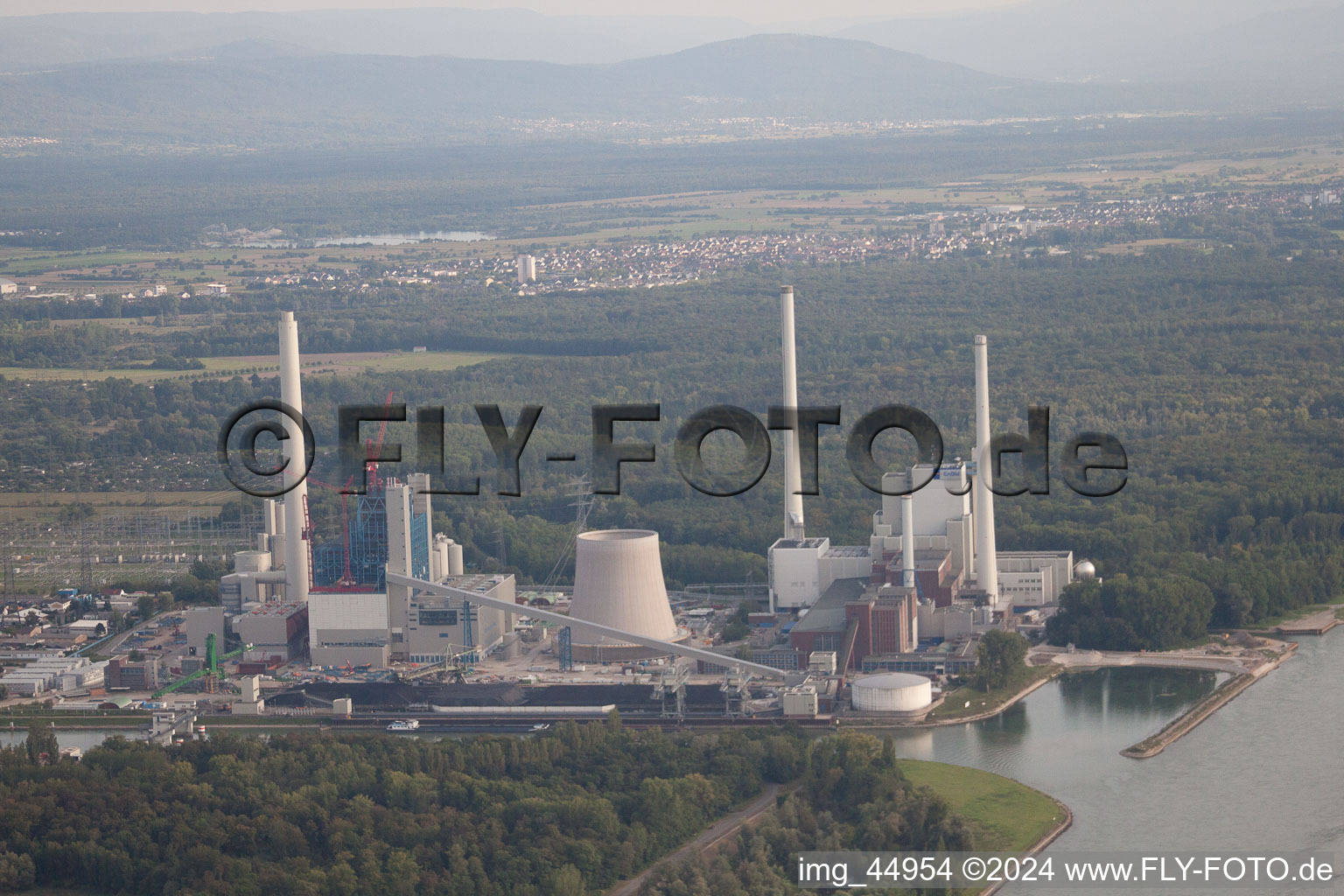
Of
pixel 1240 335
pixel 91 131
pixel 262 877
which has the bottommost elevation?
pixel 262 877

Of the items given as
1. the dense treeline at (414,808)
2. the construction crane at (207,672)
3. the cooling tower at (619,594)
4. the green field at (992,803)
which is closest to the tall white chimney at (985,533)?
the cooling tower at (619,594)

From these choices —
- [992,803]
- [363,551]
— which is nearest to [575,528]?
[363,551]

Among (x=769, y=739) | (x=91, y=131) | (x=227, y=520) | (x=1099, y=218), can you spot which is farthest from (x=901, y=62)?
(x=769, y=739)

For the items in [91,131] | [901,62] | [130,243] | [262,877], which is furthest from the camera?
[901,62]

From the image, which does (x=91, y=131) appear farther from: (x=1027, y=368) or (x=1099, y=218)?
(x=1027, y=368)

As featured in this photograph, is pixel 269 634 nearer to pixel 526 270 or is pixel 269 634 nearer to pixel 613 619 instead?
pixel 613 619

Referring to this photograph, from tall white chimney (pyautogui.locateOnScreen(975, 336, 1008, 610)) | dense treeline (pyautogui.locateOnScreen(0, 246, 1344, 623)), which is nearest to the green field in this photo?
dense treeline (pyautogui.locateOnScreen(0, 246, 1344, 623))
